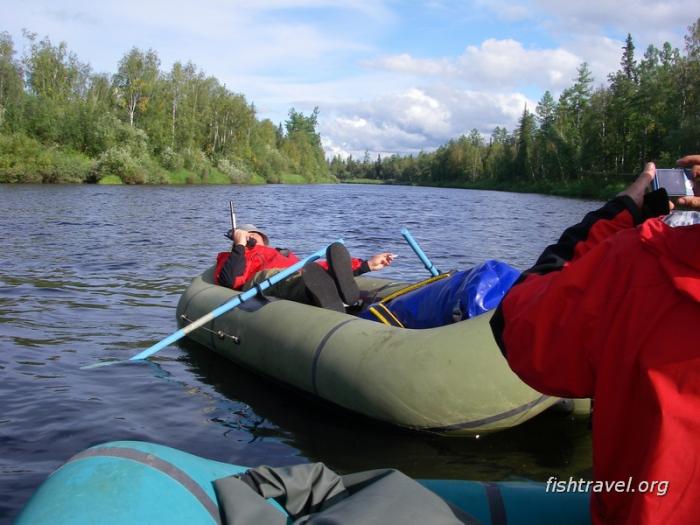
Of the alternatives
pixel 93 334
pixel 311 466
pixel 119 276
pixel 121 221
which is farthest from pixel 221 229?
pixel 311 466

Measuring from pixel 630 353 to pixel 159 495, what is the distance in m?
1.17

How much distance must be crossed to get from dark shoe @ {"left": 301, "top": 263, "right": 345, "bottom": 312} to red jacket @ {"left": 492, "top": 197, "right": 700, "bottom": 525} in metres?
3.63

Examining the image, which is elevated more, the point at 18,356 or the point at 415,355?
the point at 415,355

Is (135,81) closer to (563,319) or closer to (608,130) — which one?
(608,130)

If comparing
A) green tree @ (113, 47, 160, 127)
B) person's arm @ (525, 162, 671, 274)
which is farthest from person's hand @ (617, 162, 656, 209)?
green tree @ (113, 47, 160, 127)

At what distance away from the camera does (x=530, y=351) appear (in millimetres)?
1512

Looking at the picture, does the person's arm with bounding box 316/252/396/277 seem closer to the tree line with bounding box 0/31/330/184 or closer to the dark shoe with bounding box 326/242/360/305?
the dark shoe with bounding box 326/242/360/305

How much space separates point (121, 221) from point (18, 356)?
11.9m

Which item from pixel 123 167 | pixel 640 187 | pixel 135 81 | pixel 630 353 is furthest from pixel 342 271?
pixel 135 81

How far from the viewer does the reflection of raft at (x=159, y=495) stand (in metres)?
1.55

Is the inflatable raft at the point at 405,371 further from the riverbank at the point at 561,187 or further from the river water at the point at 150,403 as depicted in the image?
the riverbank at the point at 561,187

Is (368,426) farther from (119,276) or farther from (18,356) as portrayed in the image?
(119,276)

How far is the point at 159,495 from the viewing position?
5.45 feet

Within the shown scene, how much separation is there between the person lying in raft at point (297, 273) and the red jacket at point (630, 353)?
3703 millimetres
